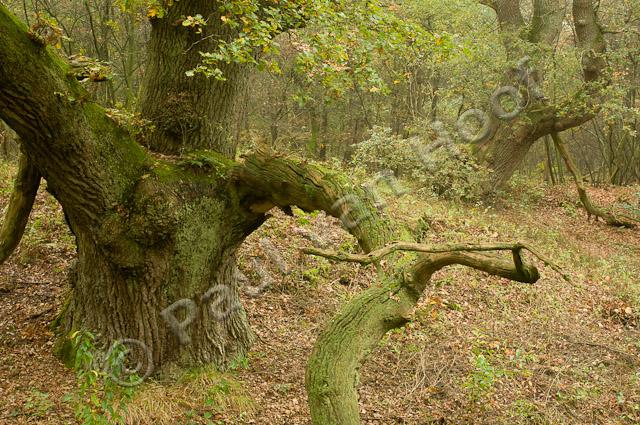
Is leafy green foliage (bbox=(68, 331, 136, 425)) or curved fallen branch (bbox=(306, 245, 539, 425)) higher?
curved fallen branch (bbox=(306, 245, 539, 425))

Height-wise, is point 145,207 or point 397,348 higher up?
point 145,207

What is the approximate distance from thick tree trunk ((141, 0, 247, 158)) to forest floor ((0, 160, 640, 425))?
156 centimetres

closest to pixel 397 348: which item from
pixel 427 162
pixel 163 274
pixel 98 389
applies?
pixel 163 274

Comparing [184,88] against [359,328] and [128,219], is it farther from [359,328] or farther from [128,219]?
[359,328]

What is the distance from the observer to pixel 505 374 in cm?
686

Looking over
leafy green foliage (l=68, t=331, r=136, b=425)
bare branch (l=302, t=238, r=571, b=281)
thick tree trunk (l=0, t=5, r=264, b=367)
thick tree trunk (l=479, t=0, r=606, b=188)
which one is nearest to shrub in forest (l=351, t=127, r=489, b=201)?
thick tree trunk (l=479, t=0, r=606, b=188)

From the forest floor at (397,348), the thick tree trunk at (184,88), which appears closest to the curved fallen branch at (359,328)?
the forest floor at (397,348)

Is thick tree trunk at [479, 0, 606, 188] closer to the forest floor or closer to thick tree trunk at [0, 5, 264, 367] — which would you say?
the forest floor

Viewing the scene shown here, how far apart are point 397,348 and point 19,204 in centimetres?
491

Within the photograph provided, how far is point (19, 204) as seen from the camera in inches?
255

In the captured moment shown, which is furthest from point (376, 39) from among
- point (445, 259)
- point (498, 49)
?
point (498, 49)

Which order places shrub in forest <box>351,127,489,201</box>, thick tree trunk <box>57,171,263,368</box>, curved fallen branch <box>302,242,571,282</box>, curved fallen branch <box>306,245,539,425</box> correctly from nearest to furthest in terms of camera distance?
curved fallen branch <box>302,242,571,282</box>, curved fallen branch <box>306,245,539,425</box>, thick tree trunk <box>57,171,263,368</box>, shrub in forest <box>351,127,489,201</box>

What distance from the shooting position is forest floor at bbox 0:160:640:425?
6078 millimetres

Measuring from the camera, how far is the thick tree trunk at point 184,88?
6.10 metres
